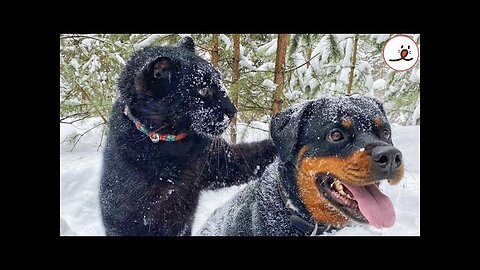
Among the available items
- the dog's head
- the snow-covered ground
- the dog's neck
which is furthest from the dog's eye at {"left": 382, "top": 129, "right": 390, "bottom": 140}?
the dog's neck

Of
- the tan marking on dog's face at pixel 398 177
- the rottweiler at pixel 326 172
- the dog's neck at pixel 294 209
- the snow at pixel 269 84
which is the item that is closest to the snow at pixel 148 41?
the snow at pixel 269 84

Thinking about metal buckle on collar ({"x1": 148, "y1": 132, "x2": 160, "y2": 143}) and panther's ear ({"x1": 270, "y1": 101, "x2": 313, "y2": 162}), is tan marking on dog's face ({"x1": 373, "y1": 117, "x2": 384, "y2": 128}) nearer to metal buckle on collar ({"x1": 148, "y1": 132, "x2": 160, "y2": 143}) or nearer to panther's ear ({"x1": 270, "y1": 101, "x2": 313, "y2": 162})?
panther's ear ({"x1": 270, "y1": 101, "x2": 313, "y2": 162})

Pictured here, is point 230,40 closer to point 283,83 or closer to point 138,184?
point 283,83

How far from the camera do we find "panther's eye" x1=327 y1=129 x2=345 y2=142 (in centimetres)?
265

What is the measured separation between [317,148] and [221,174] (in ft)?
2.92

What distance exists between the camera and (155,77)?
113 inches

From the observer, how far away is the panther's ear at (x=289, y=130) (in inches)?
109

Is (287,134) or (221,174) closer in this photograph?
(287,134)

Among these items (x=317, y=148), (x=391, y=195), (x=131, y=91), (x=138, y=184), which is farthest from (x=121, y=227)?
(x=391, y=195)

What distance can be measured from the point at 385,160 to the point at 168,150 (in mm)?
1411

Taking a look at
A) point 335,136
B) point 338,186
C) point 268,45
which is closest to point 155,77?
point 268,45

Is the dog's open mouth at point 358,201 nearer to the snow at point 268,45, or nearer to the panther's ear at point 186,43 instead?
the snow at point 268,45

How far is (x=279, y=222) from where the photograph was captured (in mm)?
2912

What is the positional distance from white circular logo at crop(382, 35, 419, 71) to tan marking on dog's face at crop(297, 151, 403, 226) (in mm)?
1014
